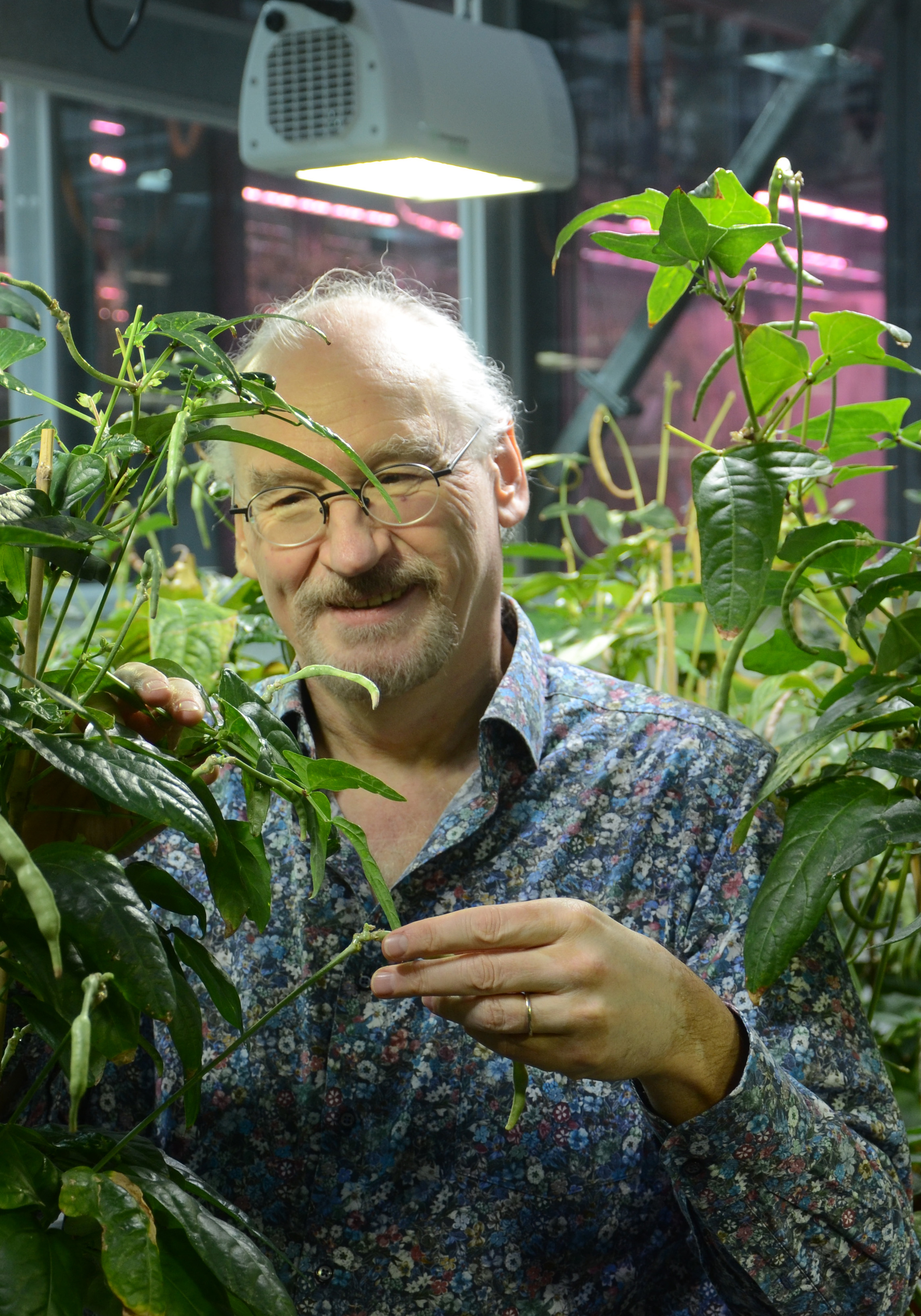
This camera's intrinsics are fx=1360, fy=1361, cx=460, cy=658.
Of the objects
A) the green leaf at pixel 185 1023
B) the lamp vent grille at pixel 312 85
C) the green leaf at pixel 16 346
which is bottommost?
the green leaf at pixel 185 1023

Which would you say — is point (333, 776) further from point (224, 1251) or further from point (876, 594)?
point (876, 594)

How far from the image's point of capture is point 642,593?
1.75m

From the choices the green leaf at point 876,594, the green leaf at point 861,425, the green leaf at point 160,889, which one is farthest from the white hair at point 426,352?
the green leaf at point 160,889

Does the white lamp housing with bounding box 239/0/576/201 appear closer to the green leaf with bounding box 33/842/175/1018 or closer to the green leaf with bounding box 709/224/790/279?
the green leaf with bounding box 709/224/790/279

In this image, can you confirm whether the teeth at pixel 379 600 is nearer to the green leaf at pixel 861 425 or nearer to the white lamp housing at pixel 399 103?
the green leaf at pixel 861 425

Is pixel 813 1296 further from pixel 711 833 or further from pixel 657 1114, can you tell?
pixel 711 833

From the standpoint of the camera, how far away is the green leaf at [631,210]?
0.90 m

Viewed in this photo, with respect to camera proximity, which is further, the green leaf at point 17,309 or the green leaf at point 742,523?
the green leaf at point 742,523

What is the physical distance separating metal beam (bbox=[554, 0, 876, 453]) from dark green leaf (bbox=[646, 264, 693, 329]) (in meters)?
1.75

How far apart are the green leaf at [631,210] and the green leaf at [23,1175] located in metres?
0.62

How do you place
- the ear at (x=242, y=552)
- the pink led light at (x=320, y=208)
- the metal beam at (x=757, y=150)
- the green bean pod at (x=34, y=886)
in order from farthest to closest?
1. the pink led light at (x=320, y=208)
2. the metal beam at (x=757, y=150)
3. the ear at (x=242, y=552)
4. the green bean pod at (x=34, y=886)

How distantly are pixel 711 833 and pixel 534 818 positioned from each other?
15cm

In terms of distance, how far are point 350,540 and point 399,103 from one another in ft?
3.84

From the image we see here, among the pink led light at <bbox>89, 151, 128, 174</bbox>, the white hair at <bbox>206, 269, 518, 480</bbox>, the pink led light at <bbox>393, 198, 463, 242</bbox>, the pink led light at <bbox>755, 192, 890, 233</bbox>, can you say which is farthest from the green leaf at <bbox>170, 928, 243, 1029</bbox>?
the pink led light at <bbox>393, 198, 463, 242</bbox>
